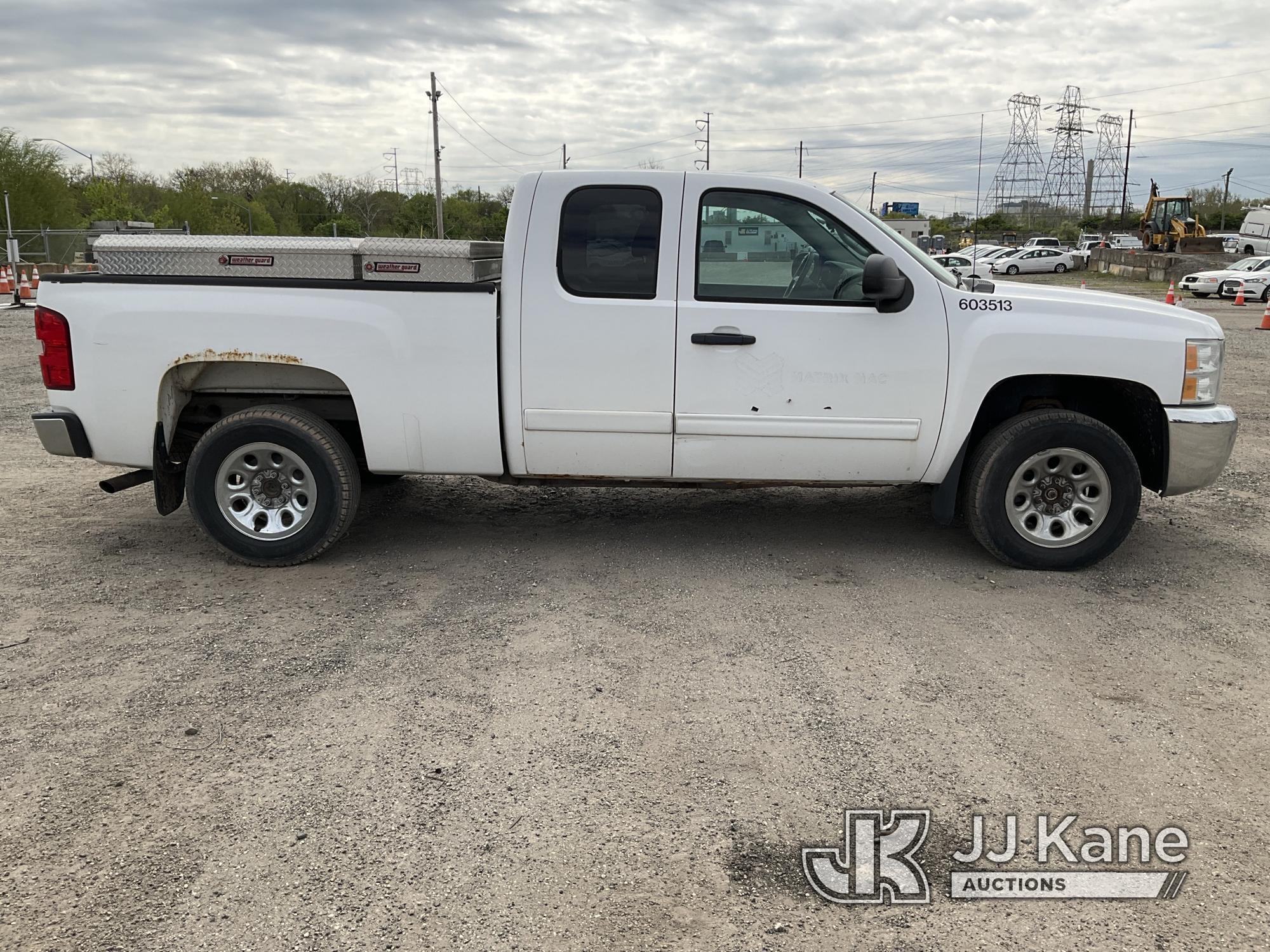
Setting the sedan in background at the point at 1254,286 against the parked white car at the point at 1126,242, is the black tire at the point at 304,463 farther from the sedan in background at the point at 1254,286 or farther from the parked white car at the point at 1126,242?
the parked white car at the point at 1126,242

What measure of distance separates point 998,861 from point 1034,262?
52511 mm

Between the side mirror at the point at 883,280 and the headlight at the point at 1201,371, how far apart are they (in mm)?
1585

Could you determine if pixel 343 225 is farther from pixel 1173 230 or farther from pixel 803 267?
pixel 803 267

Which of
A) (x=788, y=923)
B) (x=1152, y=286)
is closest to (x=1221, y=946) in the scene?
(x=788, y=923)

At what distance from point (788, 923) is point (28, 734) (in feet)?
9.19

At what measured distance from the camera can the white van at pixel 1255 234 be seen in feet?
151

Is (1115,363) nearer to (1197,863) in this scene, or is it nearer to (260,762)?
(1197,863)

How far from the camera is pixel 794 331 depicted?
5.25 m

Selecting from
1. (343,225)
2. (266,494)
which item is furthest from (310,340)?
(343,225)

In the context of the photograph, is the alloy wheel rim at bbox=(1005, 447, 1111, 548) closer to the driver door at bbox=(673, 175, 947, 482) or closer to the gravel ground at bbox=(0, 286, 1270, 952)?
the gravel ground at bbox=(0, 286, 1270, 952)

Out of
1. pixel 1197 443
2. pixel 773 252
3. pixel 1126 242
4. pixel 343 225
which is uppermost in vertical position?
pixel 343 225

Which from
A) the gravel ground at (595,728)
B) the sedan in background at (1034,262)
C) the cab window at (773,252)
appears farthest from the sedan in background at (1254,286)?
the cab window at (773,252)

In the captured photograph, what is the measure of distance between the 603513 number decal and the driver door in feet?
0.46

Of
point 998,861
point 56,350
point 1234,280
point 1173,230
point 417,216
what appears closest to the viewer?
point 998,861
